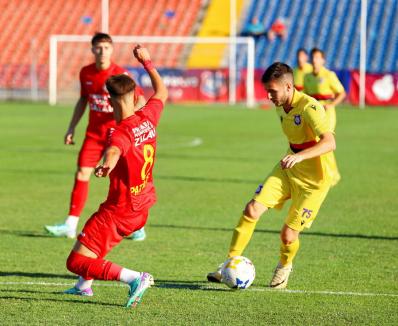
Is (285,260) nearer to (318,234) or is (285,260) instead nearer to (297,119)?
(297,119)

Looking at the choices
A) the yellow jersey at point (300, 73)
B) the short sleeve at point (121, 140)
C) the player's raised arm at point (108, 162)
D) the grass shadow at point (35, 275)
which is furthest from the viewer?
the yellow jersey at point (300, 73)

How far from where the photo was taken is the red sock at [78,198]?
11305 millimetres

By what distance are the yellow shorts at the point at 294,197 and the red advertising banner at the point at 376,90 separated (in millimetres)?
31588

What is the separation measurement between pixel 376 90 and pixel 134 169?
110 feet

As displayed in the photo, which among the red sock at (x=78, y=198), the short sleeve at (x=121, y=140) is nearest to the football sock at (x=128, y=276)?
the short sleeve at (x=121, y=140)

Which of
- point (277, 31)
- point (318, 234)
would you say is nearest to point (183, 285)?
point (318, 234)

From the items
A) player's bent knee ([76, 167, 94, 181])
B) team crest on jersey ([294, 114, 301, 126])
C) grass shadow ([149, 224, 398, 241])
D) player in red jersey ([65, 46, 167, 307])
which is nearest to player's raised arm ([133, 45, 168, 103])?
player in red jersey ([65, 46, 167, 307])

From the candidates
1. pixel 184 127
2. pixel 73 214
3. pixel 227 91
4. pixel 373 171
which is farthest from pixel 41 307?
pixel 227 91

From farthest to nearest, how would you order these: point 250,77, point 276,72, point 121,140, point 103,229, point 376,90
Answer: point 250,77 < point 376,90 < point 276,72 < point 103,229 < point 121,140

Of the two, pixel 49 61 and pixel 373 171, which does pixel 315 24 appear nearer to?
pixel 49 61

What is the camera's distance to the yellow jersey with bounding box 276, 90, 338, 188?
26.3 feet

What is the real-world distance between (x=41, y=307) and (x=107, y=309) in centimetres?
51

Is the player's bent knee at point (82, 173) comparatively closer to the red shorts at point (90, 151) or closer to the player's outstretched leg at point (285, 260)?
the red shorts at point (90, 151)

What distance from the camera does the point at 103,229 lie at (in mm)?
7340
